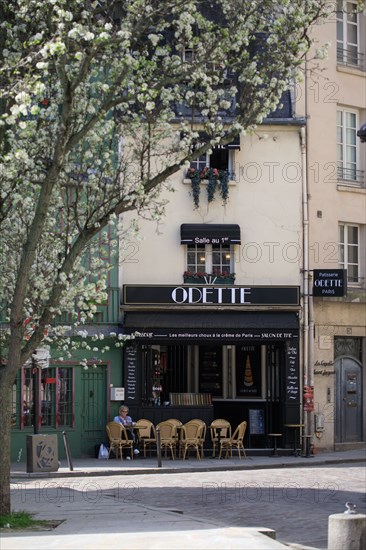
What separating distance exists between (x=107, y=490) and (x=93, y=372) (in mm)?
8265

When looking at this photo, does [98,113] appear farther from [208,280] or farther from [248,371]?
[248,371]

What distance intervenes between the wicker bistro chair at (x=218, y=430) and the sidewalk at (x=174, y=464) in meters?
0.46

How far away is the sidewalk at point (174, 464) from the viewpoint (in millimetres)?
22781

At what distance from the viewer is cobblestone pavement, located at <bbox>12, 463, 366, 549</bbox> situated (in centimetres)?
1452

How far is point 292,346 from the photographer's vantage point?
2748 cm

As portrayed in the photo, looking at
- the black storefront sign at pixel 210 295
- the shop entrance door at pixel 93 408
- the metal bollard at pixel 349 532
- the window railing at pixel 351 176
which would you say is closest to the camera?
the metal bollard at pixel 349 532

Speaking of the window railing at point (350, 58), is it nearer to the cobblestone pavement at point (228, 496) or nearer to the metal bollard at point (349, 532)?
the cobblestone pavement at point (228, 496)

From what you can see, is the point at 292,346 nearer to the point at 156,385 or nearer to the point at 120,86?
the point at 156,385

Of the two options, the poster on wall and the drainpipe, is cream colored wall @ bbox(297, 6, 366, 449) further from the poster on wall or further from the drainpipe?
the poster on wall

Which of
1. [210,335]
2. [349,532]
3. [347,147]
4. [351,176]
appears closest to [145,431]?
[210,335]

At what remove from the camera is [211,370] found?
2922 centimetres

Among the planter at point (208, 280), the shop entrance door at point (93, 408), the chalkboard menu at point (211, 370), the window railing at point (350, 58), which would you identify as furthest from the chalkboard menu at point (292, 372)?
the window railing at point (350, 58)

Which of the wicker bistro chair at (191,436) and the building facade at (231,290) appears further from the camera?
the building facade at (231,290)

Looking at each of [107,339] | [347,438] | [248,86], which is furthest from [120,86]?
[347,438]
